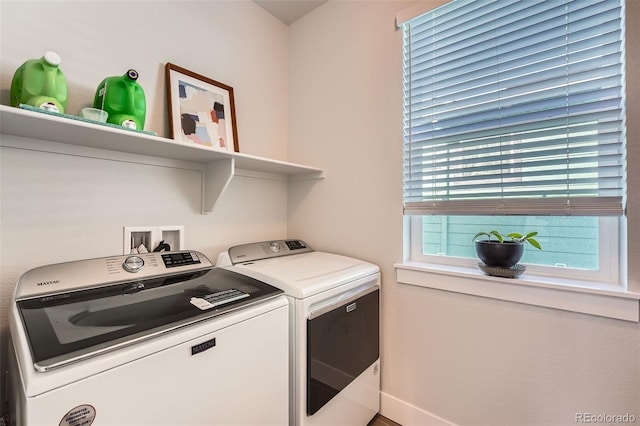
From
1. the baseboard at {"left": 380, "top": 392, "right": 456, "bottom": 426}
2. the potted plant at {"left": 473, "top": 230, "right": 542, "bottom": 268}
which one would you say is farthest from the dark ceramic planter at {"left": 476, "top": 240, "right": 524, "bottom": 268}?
the baseboard at {"left": 380, "top": 392, "right": 456, "bottom": 426}

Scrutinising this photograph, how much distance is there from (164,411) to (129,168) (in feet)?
3.43

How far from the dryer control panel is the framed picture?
0.55 m

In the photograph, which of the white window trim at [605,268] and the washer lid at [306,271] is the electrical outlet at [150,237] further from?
the white window trim at [605,268]

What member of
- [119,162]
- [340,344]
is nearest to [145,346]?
[340,344]

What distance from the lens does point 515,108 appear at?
1.24 metres

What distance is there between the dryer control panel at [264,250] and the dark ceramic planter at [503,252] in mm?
1063

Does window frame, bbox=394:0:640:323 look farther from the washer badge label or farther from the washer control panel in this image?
the washer badge label

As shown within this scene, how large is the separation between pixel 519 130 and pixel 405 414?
1.59 meters

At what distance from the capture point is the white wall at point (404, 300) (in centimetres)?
104

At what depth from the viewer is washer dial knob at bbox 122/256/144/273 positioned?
3.60ft

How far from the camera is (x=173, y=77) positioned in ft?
4.65

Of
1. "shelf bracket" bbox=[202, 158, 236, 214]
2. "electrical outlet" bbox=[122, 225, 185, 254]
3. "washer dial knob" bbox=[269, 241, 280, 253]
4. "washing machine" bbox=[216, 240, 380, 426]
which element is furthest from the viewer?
"washer dial knob" bbox=[269, 241, 280, 253]

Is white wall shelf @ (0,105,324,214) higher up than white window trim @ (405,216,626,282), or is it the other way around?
white wall shelf @ (0,105,324,214)

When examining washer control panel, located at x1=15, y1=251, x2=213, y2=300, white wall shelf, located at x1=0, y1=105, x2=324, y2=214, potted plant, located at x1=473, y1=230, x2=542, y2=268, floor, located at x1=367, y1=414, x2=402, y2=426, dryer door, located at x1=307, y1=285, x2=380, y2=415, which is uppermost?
white wall shelf, located at x1=0, y1=105, x2=324, y2=214
